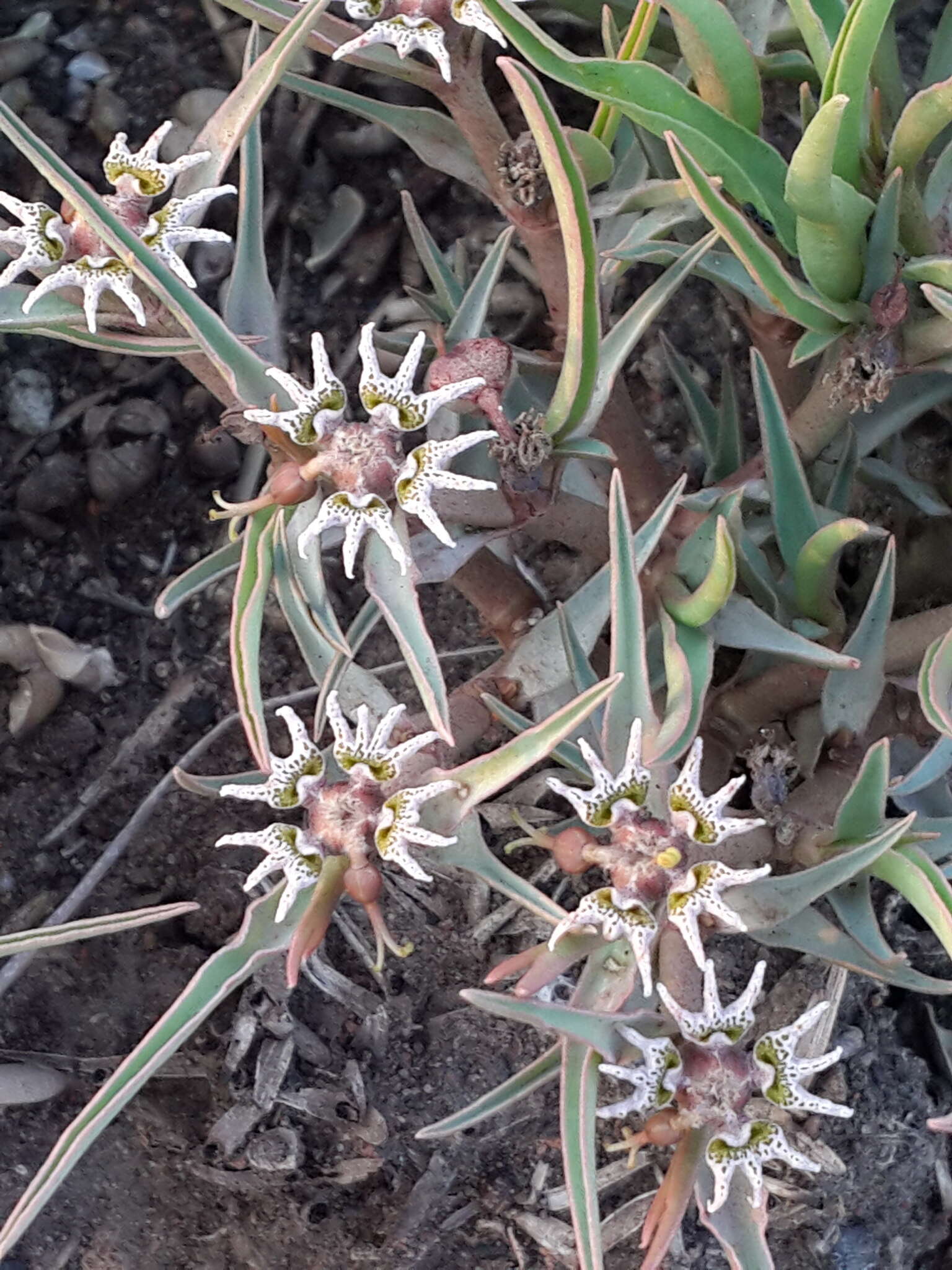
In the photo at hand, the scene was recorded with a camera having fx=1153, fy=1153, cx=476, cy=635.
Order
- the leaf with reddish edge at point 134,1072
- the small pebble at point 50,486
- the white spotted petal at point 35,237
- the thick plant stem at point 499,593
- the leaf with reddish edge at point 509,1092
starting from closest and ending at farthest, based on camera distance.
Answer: the leaf with reddish edge at point 134,1072
the white spotted petal at point 35,237
the leaf with reddish edge at point 509,1092
the thick plant stem at point 499,593
the small pebble at point 50,486

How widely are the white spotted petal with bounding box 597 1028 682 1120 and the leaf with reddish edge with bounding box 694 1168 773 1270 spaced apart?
62 mm

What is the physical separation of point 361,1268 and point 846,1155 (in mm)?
497

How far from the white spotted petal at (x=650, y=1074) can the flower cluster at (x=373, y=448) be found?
0.34 meters

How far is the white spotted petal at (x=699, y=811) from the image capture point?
72 centimetres

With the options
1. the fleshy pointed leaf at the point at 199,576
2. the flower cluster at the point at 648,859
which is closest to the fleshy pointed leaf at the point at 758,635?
the flower cluster at the point at 648,859

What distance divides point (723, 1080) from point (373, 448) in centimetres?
46

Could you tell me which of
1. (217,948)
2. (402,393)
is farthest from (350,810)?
(217,948)

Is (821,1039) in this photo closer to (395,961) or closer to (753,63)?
(395,961)

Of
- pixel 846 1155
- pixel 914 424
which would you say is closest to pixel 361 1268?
pixel 846 1155

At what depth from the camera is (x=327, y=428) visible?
753 mm

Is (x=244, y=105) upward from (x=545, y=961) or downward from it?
upward

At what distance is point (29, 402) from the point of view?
4.65 ft

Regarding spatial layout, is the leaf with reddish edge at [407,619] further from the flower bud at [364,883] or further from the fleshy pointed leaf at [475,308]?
the fleshy pointed leaf at [475,308]

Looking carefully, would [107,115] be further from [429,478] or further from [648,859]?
[648,859]
